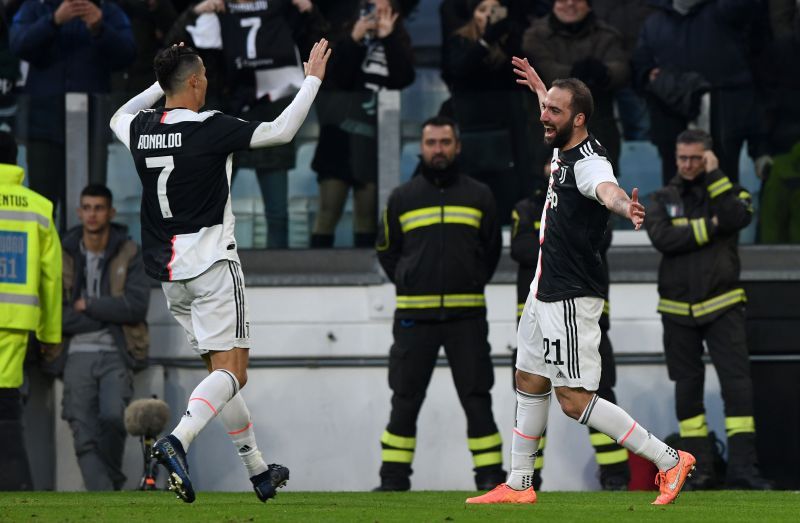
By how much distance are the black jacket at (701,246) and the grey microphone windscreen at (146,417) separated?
3.60 meters

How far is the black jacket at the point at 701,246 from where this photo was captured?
11711 mm

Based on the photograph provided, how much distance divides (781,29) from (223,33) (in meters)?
4.35

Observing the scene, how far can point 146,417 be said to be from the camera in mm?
11836

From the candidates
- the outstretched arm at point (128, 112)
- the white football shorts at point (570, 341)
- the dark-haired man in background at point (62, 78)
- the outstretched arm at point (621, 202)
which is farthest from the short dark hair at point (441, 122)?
the outstretched arm at point (621, 202)

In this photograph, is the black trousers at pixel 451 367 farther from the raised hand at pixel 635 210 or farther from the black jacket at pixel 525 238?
the raised hand at pixel 635 210

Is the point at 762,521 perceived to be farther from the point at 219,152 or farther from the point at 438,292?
the point at 438,292

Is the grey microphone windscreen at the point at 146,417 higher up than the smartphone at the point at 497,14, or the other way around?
the smartphone at the point at 497,14

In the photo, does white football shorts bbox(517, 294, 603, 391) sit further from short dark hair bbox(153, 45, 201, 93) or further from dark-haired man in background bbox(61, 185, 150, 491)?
dark-haired man in background bbox(61, 185, 150, 491)

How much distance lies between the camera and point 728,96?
12.8 m

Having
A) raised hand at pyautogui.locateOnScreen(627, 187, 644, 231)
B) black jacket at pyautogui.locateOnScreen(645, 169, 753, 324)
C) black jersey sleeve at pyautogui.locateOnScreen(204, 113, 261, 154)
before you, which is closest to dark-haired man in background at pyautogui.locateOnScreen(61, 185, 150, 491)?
black jacket at pyautogui.locateOnScreen(645, 169, 753, 324)

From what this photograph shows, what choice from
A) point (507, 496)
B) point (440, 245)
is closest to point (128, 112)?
point (507, 496)

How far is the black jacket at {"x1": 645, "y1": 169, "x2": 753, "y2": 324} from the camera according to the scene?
11.7m

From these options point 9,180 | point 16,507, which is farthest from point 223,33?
point 16,507

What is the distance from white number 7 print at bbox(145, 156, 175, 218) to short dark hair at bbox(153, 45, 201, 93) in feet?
1.26
